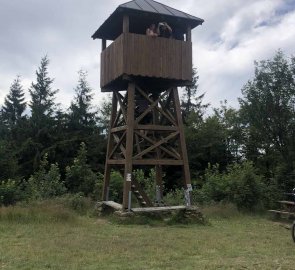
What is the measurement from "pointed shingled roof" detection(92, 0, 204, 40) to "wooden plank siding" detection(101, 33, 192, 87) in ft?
2.72

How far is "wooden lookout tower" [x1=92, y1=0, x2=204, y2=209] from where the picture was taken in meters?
15.1

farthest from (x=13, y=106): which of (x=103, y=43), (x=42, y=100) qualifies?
(x=103, y=43)

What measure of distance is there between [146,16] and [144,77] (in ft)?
7.21

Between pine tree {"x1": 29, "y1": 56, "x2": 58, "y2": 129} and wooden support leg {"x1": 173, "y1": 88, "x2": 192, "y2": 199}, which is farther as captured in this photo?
pine tree {"x1": 29, "y1": 56, "x2": 58, "y2": 129}

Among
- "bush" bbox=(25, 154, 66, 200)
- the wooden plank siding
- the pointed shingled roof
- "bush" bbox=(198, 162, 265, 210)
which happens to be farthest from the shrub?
"bush" bbox=(25, 154, 66, 200)

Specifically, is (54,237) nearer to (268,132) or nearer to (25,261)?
(25,261)

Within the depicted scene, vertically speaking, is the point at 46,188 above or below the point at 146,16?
below

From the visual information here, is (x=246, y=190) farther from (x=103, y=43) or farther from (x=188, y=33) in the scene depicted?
(x=103, y=43)

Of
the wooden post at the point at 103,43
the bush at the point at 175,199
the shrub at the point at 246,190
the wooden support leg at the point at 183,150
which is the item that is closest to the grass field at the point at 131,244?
the wooden support leg at the point at 183,150

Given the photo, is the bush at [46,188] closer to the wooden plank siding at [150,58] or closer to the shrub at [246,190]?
the wooden plank siding at [150,58]

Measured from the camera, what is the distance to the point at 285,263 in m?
8.10

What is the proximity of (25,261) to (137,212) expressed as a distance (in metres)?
7.14

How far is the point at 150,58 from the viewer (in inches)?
606

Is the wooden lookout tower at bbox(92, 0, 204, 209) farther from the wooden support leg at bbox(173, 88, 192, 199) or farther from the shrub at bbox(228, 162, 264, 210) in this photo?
the shrub at bbox(228, 162, 264, 210)
